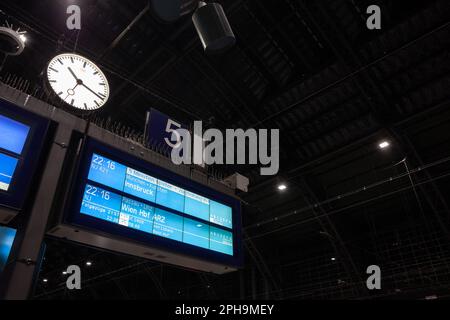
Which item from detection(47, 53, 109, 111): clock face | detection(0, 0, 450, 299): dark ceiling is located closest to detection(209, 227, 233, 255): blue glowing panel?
detection(47, 53, 109, 111): clock face

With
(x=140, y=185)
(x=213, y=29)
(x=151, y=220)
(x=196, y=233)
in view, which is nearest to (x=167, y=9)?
(x=213, y=29)

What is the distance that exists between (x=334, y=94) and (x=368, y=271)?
6978 millimetres

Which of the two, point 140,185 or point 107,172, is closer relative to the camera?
point 107,172

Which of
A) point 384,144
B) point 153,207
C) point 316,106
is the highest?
point 316,106

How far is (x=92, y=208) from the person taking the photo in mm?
3242

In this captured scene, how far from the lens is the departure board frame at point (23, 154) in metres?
2.80

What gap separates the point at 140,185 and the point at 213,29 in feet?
5.79

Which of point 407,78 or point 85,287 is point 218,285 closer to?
point 85,287

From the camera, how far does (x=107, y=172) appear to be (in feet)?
11.8

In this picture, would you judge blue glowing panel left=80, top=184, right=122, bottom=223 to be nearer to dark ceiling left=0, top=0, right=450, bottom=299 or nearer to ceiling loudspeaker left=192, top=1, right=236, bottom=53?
ceiling loudspeaker left=192, top=1, right=236, bottom=53

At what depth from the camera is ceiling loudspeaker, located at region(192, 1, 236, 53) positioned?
9.35ft

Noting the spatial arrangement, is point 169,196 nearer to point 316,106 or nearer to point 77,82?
point 77,82

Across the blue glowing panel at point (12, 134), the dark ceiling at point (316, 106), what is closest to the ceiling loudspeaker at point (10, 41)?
the blue glowing panel at point (12, 134)

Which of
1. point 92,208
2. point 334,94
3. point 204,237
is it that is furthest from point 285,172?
point 92,208
